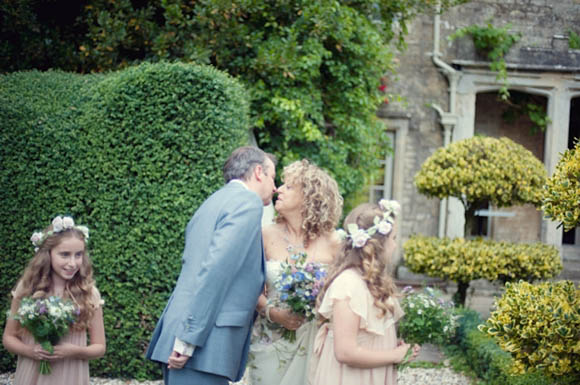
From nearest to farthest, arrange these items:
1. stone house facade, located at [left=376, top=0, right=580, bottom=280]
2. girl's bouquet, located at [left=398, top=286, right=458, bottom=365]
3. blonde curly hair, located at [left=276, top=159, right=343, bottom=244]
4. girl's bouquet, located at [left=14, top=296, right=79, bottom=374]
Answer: girl's bouquet, located at [left=398, top=286, right=458, bottom=365] < girl's bouquet, located at [left=14, top=296, right=79, bottom=374] < blonde curly hair, located at [left=276, top=159, right=343, bottom=244] < stone house facade, located at [left=376, top=0, right=580, bottom=280]

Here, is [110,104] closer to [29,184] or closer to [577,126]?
[29,184]

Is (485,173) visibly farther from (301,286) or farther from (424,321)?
(301,286)

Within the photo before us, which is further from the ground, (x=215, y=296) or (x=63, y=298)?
(x=215, y=296)

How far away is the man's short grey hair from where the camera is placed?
3.16 m

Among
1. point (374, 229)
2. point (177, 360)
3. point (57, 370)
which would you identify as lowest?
point (57, 370)

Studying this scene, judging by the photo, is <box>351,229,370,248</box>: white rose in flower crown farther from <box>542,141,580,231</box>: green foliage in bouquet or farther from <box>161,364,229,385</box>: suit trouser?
<box>542,141,580,231</box>: green foliage in bouquet

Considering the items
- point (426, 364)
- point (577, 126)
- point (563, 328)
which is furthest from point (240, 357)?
point (577, 126)

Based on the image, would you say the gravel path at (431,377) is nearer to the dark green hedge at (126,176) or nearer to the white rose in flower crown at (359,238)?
the dark green hedge at (126,176)

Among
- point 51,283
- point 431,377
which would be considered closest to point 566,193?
point 51,283

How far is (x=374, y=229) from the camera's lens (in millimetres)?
2795

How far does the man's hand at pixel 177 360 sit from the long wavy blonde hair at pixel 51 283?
2.85ft

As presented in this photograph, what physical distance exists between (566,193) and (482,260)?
12.8 feet

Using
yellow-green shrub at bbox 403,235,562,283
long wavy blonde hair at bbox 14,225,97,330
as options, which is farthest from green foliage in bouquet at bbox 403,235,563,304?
long wavy blonde hair at bbox 14,225,97,330

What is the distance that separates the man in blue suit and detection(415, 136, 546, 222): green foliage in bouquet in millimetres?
4868
